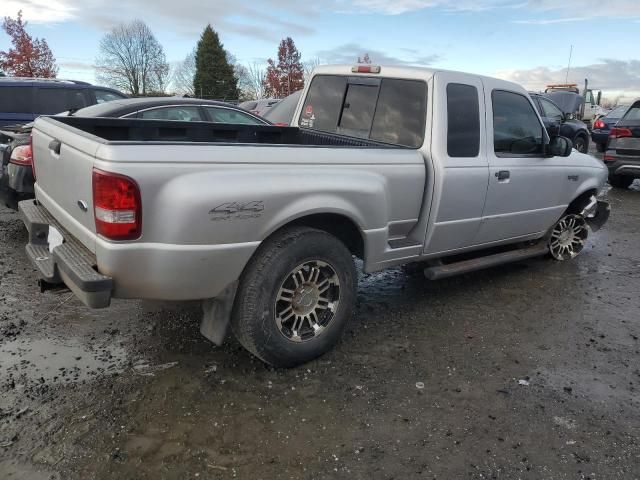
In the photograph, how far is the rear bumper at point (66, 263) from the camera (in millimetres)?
2568

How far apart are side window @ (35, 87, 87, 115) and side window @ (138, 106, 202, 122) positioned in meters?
3.20

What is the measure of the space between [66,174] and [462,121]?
9.41ft

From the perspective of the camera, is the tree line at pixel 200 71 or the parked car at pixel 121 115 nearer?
the parked car at pixel 121 115

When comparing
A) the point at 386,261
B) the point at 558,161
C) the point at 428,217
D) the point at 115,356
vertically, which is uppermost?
the point at 558,161

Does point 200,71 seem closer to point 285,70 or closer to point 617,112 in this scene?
point 285,70

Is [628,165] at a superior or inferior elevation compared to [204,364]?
superior

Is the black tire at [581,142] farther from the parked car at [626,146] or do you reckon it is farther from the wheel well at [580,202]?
the wheel well at [580,202]

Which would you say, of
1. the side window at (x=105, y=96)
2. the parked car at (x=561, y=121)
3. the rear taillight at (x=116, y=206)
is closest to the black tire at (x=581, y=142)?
the parked car at (x=561, y=121)

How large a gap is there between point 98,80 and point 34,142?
60047 mm

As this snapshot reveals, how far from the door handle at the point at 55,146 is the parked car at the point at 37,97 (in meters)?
6.91

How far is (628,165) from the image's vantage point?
9938 mm

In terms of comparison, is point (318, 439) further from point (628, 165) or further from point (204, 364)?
point (628, 165)

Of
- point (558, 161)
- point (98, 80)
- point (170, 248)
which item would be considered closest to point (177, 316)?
point (170, 248)

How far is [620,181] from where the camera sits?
36.4ft
